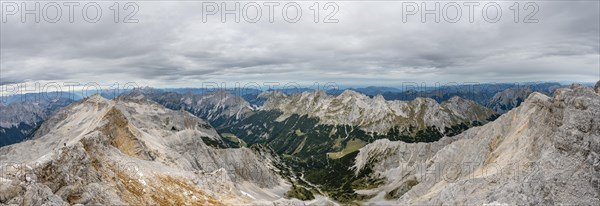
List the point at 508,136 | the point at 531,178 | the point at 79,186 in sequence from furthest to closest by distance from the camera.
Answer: the point at 508,136 → the point at 531,178 → the point at 79,186

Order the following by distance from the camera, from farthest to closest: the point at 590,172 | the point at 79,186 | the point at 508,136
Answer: the point at 508,136 < the point at 590,172 < the point at 79,186

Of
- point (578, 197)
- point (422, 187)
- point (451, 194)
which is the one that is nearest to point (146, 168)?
point (451, 194)

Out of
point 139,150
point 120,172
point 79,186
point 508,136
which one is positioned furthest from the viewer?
point 508,136

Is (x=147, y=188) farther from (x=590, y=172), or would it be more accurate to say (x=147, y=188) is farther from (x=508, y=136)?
(x=508, y=136)

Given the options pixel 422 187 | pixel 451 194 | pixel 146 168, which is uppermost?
pixel 146 168

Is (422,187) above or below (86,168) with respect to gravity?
below

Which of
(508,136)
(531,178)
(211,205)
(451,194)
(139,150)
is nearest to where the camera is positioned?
(531,178)

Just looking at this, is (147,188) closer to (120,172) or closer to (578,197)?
(120,172)

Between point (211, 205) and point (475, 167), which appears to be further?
point (475, 167)

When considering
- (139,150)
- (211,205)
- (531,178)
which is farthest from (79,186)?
(531,178)
